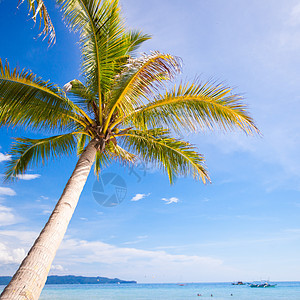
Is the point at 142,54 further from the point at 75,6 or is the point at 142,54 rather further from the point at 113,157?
the point at 113,157

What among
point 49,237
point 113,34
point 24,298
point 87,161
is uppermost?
point 113,34

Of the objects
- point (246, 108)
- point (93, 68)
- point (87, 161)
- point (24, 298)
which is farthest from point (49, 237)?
point (246, 108)

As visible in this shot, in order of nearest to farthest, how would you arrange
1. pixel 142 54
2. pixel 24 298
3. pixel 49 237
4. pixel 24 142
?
pixel 24 298, pixel 49 237, pixel 142 54, pixel 24 142

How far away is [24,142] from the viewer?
8250 mm

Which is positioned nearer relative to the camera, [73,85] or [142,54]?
[142,54]

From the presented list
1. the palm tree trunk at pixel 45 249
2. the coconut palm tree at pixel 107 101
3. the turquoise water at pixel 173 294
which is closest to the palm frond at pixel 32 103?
the coconut palm tree at pixel 107 101

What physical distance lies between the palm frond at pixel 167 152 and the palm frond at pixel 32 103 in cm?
177

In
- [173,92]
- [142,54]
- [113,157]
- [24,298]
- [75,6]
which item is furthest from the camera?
[113,157]

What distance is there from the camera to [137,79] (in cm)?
610

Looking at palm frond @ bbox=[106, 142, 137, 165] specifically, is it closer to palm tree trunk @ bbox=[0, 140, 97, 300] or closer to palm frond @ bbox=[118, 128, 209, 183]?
palm frond @ bbox=[118, 128, 209, 183]

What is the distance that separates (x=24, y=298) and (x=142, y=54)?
483 cm

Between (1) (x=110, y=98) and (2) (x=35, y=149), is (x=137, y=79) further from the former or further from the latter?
(2) (x=35, y=149)

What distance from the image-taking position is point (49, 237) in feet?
13.3

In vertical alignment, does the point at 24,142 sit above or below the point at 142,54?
below
